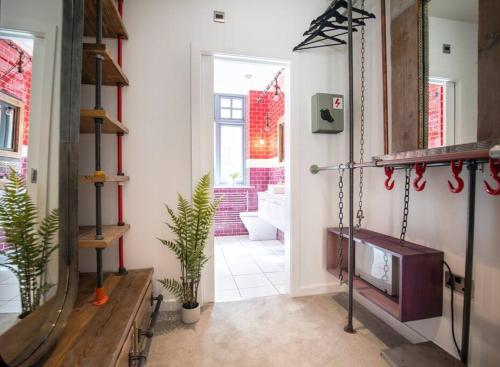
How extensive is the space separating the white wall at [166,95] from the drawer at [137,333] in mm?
314

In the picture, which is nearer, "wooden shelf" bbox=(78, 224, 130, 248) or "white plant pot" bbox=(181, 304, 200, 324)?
"wooden shelf" bbox=(78, 224, 130, 248)

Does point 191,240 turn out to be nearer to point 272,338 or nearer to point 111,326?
point 111,326

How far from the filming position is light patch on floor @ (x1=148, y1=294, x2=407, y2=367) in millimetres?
1436

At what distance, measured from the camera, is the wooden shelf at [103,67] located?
1.33 m

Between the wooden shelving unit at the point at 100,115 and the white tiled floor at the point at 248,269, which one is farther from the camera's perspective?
the white tiled floor at the point at 248,269

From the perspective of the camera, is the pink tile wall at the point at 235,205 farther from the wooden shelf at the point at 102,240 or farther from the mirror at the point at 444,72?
the mirror at the point at 444,72

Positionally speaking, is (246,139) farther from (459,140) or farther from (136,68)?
(459,140)

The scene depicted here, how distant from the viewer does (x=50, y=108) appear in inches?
39.0

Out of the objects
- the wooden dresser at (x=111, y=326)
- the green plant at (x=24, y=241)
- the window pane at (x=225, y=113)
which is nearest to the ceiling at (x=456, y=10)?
the green plant at (x=24, y=241)

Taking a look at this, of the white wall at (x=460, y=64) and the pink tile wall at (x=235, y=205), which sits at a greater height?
the white wall at (x=460, y=64)

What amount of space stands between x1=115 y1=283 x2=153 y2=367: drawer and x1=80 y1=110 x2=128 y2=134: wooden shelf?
114 cm

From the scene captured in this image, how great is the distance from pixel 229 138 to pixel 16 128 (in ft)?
14.3

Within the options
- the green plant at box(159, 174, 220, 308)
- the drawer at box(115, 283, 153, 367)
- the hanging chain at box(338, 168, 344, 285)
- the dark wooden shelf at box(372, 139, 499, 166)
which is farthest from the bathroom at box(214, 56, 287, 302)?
the dark wooden shelf at box(372, 139, 499, 166)

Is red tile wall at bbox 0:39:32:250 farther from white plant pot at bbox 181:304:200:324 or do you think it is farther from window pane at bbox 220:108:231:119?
window pane at bbox 220:108:231:119
